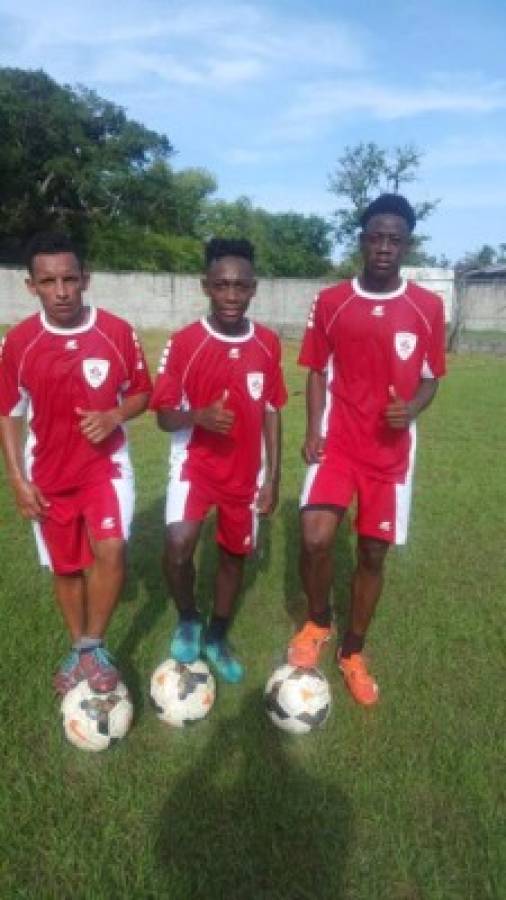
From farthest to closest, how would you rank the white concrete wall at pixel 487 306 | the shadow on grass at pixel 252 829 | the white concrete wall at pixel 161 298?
the white concrete wall at pixel 161 298
the white concrete wall at pixel 487 306
the shadow on grass at pixel 252 829

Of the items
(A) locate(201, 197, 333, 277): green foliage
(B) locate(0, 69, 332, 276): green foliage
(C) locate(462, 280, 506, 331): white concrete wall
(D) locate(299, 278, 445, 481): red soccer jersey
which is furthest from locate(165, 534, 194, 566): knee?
(A) locate(201, 197, 333, 277): green foliage

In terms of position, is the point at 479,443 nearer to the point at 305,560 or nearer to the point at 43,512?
the point at 305,560

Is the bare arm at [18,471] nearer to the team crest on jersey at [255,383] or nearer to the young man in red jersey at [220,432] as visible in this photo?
the young man in red jersey at [220,432]

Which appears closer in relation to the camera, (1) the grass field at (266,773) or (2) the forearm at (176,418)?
(1) the grass field at (266,773)

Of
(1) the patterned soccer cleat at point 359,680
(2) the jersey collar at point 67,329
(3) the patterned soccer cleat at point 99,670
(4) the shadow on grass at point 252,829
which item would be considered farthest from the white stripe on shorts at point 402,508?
(2) the jersey collar at point 67,329

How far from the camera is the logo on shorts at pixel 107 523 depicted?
151 inches

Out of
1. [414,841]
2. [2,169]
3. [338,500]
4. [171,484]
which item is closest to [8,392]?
[171,484]

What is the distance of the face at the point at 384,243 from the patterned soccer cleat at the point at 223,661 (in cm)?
215

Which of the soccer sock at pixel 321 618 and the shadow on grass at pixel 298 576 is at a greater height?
the soccer sock at pixel 321 618

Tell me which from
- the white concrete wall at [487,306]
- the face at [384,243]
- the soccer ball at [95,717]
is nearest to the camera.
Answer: the soccer ball at [95,717]

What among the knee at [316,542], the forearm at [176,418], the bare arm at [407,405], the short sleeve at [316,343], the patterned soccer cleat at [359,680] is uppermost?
the short sleeve at [316,343]

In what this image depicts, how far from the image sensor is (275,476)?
169 inches

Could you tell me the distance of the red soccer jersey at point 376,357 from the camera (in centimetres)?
400

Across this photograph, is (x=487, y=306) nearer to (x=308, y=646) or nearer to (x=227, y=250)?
(x=227, y=250)
